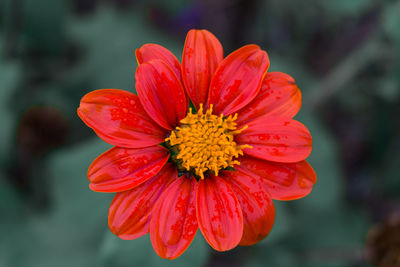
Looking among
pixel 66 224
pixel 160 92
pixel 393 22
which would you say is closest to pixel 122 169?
pixel 160 92

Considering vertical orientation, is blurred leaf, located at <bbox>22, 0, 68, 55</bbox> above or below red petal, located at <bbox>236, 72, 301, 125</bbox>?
below

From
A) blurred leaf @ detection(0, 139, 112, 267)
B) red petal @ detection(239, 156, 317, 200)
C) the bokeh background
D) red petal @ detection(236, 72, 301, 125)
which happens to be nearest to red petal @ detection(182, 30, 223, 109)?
red petal @ detection(236, 72, 301, 125)

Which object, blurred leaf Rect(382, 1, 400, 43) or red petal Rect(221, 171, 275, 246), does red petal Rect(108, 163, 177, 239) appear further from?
blurred leaf Rect(382, 1, 400, 43)

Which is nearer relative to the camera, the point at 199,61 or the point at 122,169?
the point at 122,169

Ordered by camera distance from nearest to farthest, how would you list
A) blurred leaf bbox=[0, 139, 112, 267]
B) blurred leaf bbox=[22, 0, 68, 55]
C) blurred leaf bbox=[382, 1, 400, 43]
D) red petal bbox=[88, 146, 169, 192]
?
red petal bbox=[88, 146, 169, 192] < blurred leaf bbox=[0, 139, 112, 267] < blurred leaf bbox=[382, 1, 400, 43] < blurred leaf bbox=[22, 0, 68, 55]

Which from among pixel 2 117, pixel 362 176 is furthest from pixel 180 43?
pixel 362 176

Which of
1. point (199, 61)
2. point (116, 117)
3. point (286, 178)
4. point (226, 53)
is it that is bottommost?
point (226, 53)

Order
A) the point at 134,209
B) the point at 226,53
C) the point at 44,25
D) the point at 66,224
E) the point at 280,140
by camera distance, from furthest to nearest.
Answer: the point at 226,53 → the point at 44,25 → the point at 66,224 → the point at 280,140 → the point at 134,209

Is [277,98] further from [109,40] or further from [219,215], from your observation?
[109,40]
